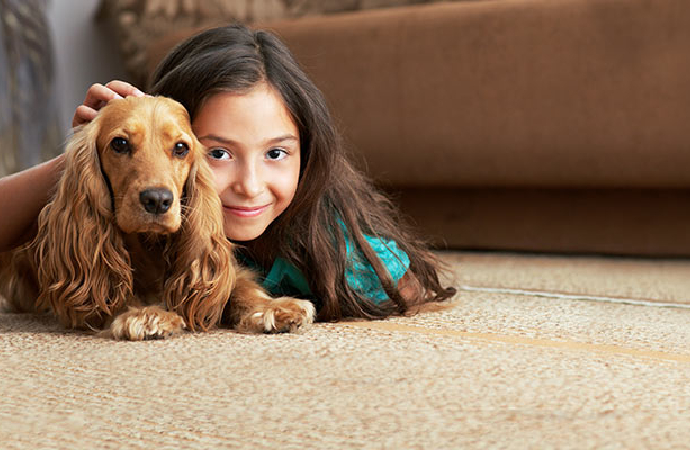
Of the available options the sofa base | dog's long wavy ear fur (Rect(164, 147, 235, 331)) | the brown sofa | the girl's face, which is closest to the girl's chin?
the girl's face

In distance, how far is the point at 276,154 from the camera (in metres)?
1.25

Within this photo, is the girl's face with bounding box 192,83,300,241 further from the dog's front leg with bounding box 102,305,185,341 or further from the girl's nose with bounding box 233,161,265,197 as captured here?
the dog's front leg with bounding box 102,305,185,341

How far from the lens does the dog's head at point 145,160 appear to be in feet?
3.32

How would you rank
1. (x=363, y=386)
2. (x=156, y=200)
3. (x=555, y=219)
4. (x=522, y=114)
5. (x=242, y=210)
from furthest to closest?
(x=555, y=219) → (x=522, y=114) → (x=242, y=210) → (x=156, y=200) → (x=363, y=386)

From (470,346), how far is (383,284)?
0.34 metres

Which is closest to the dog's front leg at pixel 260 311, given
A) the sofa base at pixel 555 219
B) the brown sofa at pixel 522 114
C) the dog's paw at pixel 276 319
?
the dog's paw at pixel 276 319

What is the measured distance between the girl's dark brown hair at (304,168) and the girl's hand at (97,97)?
0.06 meters

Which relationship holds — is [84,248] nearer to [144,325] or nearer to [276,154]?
[144,325]

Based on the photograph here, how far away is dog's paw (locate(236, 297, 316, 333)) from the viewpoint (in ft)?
3.52

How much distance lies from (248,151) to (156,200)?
0.76 feet

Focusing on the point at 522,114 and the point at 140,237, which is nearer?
the point at 140,237

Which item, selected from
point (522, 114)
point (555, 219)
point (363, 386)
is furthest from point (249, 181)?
point (555, 219)

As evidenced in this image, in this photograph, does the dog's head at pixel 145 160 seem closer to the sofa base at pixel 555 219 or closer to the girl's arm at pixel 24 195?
the girl's arm at pixel 24 195

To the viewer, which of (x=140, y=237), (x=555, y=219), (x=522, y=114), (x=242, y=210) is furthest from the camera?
(x=555, y=219)
